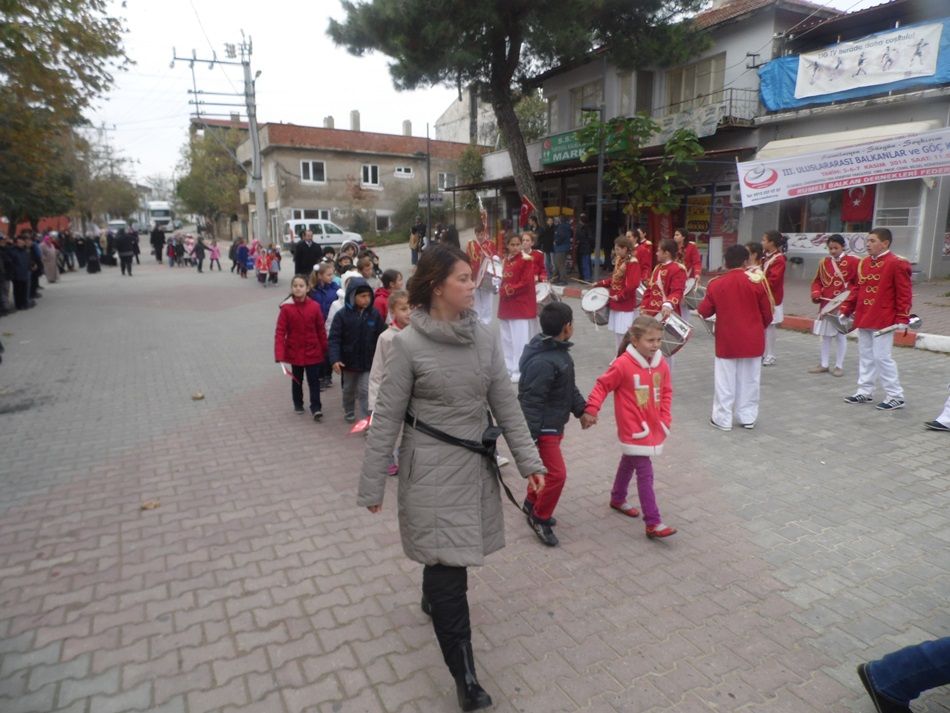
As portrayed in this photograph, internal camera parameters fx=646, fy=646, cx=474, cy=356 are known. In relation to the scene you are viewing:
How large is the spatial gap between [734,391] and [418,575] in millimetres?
3960

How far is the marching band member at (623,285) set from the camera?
24.0 feet

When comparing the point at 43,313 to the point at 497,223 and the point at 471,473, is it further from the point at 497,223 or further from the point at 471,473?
the point at 497,223

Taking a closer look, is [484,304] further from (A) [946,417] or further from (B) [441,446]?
(B) [441,446]

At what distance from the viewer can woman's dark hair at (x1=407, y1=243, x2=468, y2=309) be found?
2666 mm

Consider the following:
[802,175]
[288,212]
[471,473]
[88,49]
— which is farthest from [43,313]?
[288,212]

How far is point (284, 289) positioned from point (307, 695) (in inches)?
752

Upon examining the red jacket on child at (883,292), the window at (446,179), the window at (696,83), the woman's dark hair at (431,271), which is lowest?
the red jacket on child at (883,292)

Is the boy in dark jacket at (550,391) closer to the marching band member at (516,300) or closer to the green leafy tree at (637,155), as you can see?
the marching band member at (516,300)

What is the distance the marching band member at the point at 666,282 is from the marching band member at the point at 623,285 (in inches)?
10.7

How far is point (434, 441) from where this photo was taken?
104 inches

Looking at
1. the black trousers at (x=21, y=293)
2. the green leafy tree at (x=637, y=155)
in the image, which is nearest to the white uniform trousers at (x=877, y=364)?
the green leafy tree at (x=637, y=155)

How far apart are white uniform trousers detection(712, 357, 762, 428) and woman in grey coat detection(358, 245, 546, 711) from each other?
13.9 ft

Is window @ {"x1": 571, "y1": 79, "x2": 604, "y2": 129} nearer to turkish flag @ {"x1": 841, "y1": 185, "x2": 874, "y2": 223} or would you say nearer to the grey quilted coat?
turkish flag @ {"x1": 841, "y1": 185, "x2": 874, "y2": 223}

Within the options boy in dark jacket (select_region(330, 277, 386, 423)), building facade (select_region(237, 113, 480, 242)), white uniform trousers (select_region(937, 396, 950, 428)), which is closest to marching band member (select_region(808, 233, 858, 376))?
white uniform trousers (select_region(937, 396, 950, 428))
